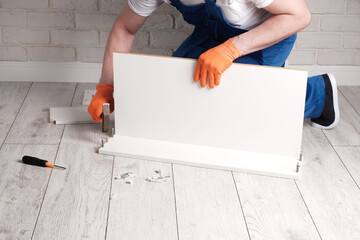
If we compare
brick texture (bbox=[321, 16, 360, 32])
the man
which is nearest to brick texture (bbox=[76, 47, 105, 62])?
the man

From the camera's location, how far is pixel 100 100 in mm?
1893

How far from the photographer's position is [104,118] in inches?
74.7

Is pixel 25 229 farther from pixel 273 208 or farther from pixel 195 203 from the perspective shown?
pixel 273 208

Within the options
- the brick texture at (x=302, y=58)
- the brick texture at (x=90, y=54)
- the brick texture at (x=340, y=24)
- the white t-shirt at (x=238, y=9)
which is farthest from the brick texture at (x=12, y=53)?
the brick texture at (x=340, y=24)

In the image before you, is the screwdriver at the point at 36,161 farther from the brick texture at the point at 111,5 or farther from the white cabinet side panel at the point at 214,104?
the brick texture at the point at 111,5

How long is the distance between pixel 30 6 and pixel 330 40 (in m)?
1.46

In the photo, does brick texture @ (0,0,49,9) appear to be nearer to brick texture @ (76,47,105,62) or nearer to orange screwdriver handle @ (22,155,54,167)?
brick texture @ (76,47,105,62)

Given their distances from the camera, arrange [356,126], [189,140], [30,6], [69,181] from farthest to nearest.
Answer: [30,6], [356,126], [189,140], [69,181]

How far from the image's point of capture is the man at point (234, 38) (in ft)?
5.43

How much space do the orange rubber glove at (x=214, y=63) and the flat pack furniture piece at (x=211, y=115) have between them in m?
0.03

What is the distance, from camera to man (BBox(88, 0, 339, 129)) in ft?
5.43

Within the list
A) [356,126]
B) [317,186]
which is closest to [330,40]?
[356,126]

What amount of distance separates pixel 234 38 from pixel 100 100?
564 millimetres

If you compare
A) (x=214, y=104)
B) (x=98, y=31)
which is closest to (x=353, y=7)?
(x=214, y=104)
